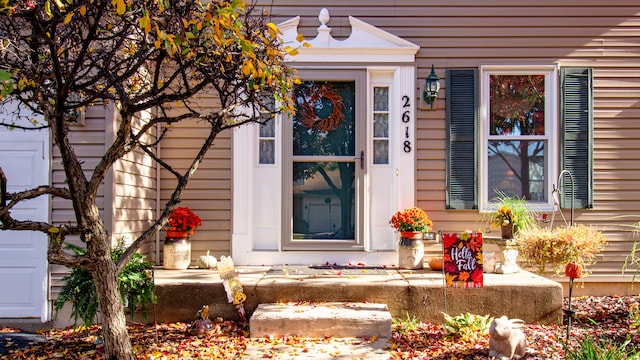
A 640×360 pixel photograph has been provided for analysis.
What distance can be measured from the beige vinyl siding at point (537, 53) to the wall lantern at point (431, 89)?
0.12 m

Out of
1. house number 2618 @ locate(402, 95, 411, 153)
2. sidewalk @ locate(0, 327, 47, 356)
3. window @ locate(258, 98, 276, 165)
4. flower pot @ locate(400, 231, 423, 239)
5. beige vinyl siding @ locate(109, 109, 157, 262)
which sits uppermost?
house number 2618 @ locate(402, 95, 411, 153)

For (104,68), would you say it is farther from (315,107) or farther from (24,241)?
(315,107)

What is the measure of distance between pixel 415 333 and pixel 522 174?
2.58m

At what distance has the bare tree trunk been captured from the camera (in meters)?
3.28

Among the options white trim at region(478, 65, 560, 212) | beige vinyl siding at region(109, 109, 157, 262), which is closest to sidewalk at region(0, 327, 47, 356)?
beige vinyl siding at region(109, 109, 157, 262)

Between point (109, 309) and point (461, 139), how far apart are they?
4100 millimetres

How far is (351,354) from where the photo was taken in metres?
3.81

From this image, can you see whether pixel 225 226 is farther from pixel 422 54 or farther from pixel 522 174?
pixel 522 174

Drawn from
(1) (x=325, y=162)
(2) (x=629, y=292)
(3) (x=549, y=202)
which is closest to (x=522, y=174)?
(3) (x=549, y=202)

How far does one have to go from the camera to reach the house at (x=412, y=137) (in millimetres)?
5762

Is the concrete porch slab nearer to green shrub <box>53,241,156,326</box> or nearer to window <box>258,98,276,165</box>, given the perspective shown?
green shrub <box>53,241,156,326</box>

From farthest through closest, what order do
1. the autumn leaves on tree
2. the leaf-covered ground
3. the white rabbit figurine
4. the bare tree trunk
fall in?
the leaf-covered ground, the white rabbit figurine, the bare tree trunk, the autumn leaves on tree

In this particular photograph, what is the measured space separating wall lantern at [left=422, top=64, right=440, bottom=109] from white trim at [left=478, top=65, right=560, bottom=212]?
0.55 meters

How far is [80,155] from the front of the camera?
475 cm
